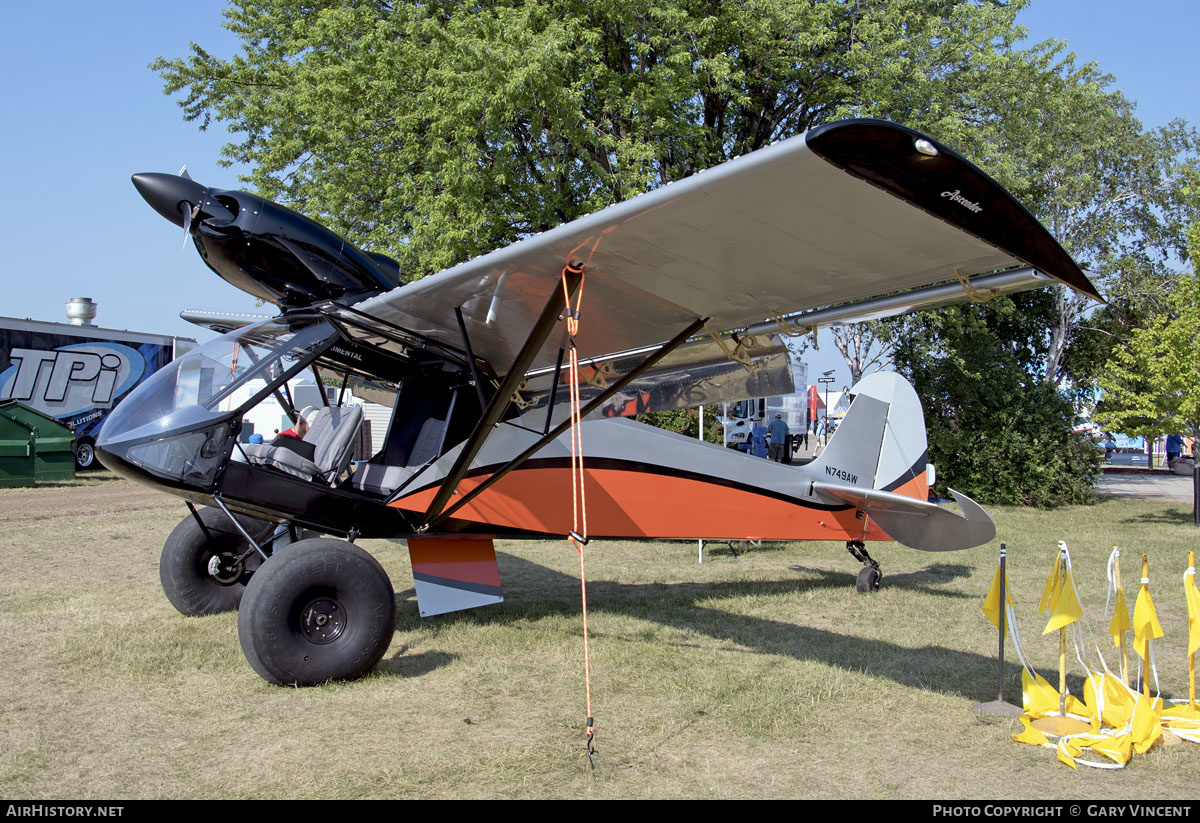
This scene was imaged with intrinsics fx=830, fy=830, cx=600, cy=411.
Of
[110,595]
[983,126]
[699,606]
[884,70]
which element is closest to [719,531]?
[699,606]

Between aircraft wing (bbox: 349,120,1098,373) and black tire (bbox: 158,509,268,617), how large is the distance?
2.73 metres

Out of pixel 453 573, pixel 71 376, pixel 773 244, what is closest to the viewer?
pixel 773 244

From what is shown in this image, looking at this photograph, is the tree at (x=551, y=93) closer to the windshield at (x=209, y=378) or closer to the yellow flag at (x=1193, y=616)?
the windshield at (x=209, y=378)

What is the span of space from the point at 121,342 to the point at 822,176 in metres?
26.1

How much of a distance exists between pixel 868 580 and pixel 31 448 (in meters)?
19.0

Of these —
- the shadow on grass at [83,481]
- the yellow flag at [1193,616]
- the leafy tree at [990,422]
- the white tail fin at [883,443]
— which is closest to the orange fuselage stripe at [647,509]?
the white tail fin at [883,443]

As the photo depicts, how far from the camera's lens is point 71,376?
2325 centimetres

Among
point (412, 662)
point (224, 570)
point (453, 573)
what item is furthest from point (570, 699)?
point (224, 570)

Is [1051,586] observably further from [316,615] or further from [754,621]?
[316,615]

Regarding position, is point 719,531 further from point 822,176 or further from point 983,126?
point 983,126

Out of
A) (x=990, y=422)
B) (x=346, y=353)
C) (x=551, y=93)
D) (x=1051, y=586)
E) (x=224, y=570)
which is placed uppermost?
(x=551, y=93)

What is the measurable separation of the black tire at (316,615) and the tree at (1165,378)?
14459mm

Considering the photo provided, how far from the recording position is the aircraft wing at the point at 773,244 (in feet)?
10.2

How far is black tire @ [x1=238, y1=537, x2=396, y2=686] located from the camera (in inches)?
191
